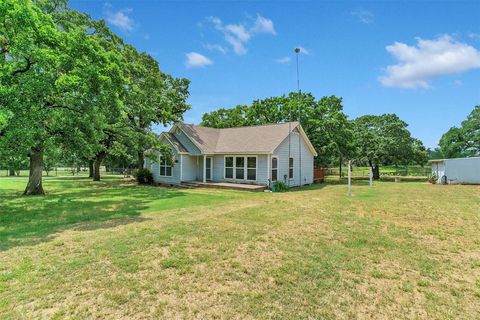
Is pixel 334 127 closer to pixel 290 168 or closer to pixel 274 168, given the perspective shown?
pixel 290 168

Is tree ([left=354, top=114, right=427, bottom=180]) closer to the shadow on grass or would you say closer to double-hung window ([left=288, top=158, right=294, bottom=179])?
double-hung window ([left=288, top=158, right=294, bottom=179])

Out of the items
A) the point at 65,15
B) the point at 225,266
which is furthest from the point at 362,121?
the point at 225,266

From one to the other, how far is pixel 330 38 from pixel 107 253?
14.4 meters

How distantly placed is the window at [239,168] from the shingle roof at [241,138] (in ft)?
2.59

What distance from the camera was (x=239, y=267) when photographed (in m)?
4.78

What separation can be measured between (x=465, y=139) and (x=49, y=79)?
5000 cm

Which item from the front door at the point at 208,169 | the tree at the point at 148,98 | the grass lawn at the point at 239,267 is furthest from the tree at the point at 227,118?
the grass lawn at the point at 239,267

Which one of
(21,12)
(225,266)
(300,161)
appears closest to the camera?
(225,266)

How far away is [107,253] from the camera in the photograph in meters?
5.30

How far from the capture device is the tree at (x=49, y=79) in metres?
8.62

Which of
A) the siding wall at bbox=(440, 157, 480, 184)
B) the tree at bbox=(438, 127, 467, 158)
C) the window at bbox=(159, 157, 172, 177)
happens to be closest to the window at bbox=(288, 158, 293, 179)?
the window at bbox=(159, 157, 172, 177)

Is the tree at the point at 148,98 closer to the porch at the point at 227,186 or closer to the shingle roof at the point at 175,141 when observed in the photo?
the shingle roof at the point at 175,141

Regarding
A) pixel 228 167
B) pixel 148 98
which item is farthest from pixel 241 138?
pixel 148 98

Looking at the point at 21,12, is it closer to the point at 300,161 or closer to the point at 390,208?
the point at 390,208
